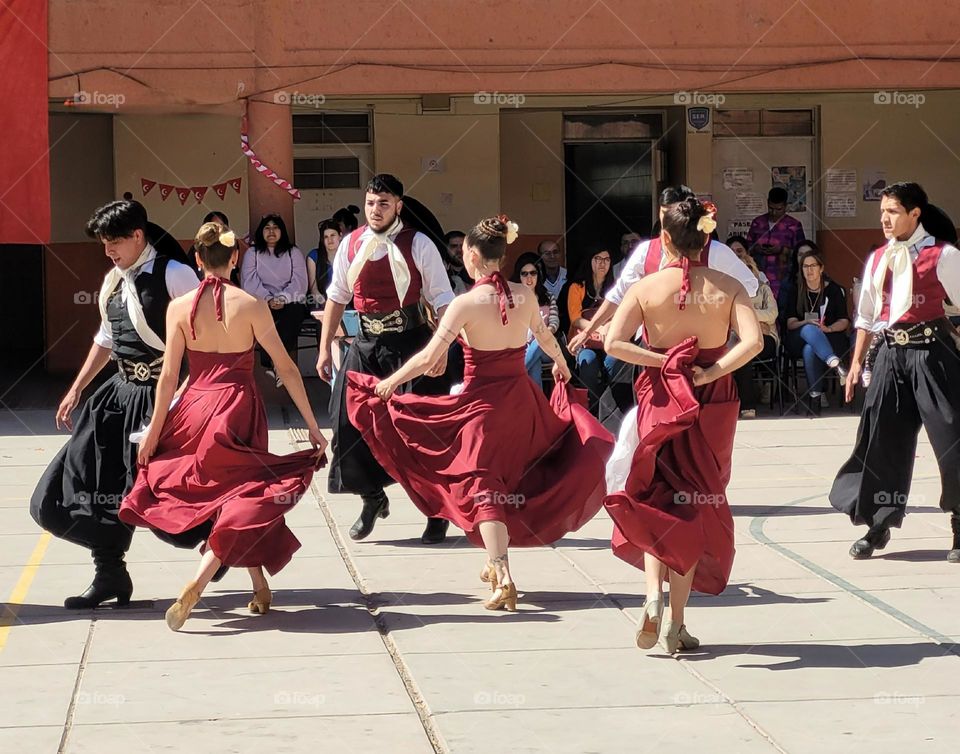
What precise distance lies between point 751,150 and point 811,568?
10280mm

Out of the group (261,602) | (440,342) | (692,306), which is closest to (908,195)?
(692,306)

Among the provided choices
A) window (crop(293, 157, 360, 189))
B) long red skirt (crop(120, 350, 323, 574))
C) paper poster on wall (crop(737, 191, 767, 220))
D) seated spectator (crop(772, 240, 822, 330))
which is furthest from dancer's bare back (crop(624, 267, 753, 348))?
paper poster on wall (crop(737, 191, 767, 220))

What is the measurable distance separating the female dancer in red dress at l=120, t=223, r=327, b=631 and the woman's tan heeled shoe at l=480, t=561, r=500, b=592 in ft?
2.85

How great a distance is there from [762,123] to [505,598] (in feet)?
37.8

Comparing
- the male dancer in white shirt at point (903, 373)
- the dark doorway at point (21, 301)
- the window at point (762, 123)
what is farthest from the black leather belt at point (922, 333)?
the dark doorway at point (21, 301)

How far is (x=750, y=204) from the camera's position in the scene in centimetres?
1711

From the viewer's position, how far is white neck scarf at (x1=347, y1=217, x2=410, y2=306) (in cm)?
816

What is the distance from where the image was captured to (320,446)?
666 centimetres

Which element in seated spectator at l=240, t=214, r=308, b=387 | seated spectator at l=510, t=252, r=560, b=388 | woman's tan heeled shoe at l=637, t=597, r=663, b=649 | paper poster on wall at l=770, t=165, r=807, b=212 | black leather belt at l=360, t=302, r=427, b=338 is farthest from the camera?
paper poster on wall at l=770, t=165, r=807, b=212

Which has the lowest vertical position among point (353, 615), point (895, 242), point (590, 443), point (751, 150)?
point (353, 615)

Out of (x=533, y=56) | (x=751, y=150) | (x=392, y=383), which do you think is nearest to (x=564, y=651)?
(x=392, y=383)

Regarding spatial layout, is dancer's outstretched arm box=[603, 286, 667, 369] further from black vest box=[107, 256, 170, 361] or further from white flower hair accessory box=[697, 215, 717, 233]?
black vest box=[107, 256, 170, 361]

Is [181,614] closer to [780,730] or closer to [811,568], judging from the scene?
[780,730]

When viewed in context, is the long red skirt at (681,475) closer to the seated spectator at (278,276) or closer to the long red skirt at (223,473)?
the long red skirt at (223,473)
